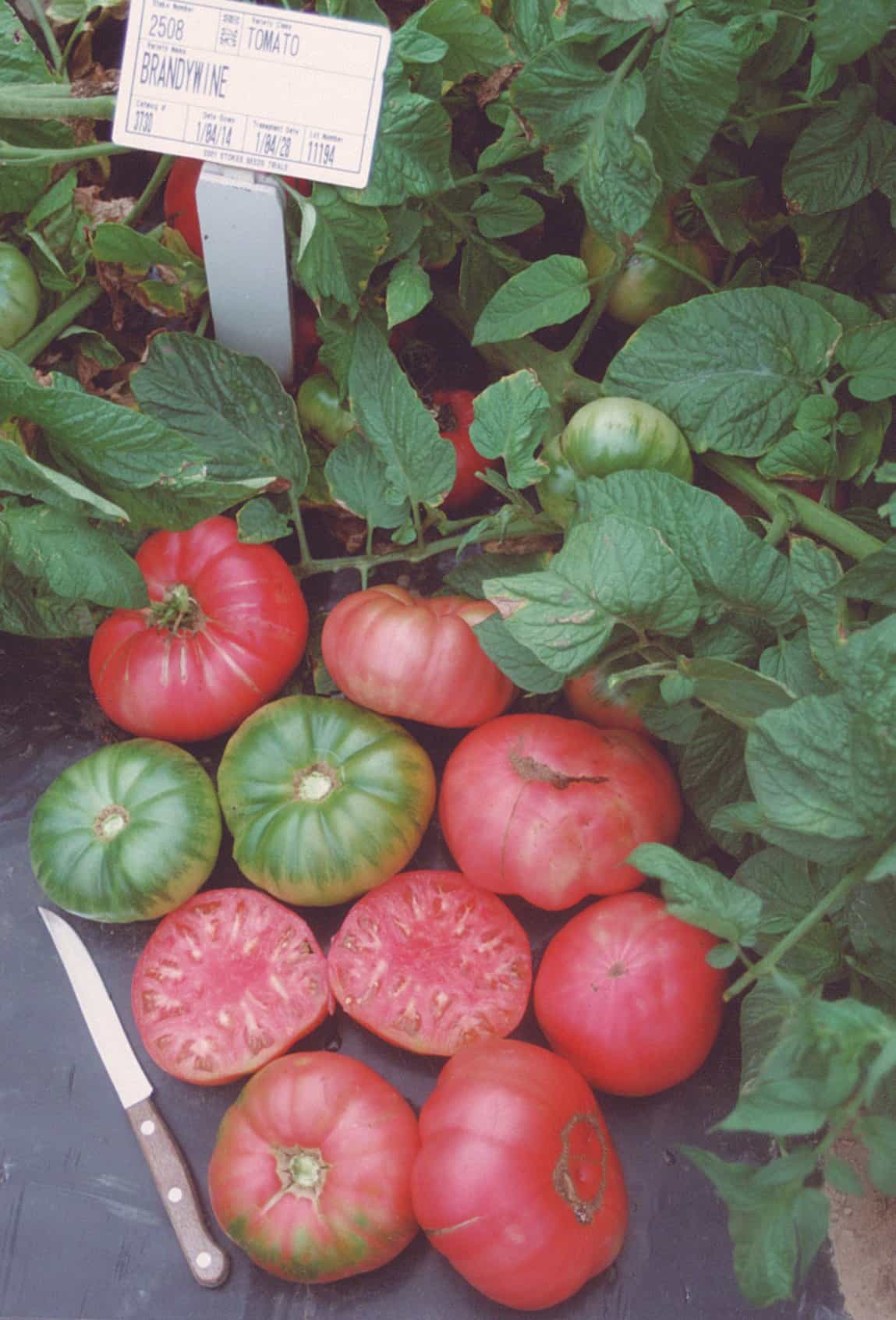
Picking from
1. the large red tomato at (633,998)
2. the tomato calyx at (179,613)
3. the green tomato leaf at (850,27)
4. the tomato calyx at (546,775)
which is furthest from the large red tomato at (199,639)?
the green tomato leaf at (850,27)

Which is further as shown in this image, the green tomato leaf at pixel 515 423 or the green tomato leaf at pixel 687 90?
the green tomato leaf at pixel 515 423

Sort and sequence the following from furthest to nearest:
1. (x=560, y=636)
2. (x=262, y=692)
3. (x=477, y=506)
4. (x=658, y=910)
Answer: (x=477, y=506) < (x=262, y=692) < (x=658, y=910) < (x=560, y=636)

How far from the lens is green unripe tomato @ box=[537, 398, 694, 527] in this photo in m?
0.80

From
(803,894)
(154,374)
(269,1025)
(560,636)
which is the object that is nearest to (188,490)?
(154,374)

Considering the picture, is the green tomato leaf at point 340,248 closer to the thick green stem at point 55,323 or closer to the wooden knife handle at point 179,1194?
the thick green stem at point 55,323

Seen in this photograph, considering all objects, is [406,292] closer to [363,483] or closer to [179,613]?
[363,483]

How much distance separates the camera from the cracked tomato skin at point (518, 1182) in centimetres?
71

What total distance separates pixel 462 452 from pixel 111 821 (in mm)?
447

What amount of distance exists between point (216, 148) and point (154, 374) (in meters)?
0.20

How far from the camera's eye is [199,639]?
0.91 m

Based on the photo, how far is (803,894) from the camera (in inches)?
29.3

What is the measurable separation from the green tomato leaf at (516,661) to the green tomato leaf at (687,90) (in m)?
0.35

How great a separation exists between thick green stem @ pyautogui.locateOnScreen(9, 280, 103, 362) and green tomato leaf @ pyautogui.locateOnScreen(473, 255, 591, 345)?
1.21ft

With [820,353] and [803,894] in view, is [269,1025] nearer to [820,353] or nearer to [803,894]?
[803,894]
